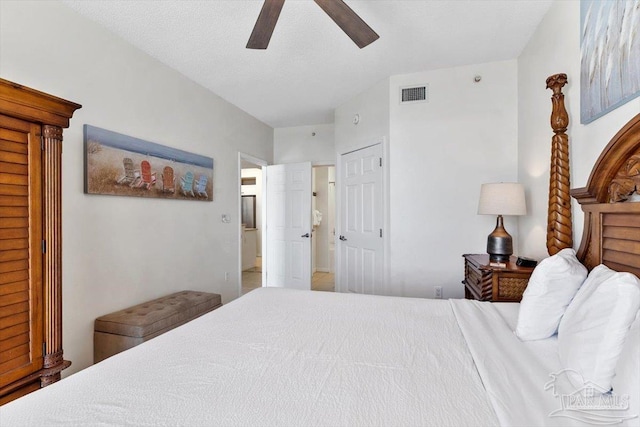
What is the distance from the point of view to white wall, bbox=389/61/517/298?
3004mm

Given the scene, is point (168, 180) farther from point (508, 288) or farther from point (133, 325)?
point (508, 288)

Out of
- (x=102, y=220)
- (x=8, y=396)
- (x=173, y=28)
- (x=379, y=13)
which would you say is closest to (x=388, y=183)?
(x=379, y=13)

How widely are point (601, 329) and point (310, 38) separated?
252 cm

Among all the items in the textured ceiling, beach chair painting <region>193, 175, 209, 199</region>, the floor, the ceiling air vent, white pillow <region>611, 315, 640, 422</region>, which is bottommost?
the floor

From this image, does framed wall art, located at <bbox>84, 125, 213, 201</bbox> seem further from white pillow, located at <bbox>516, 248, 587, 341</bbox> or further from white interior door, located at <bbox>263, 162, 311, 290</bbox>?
white pillow, located at <bbox>516, 248, 587, 341</bbox>

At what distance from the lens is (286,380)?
967 millimetres

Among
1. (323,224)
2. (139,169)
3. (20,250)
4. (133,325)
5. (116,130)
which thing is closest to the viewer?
(20,250)

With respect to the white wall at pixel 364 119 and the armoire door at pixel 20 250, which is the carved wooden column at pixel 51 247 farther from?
the white wall at pixel 364 119

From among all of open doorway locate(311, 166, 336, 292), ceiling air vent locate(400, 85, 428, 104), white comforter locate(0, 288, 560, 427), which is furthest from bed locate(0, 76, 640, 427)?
open doorway locate(311, 166, 336, 292)

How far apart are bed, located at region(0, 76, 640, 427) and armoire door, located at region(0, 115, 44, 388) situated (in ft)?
2.19

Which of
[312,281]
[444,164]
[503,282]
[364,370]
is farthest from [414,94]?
[312,281]

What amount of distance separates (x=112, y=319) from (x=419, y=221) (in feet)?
9.04

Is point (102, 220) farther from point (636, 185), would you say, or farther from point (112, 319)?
point (636, 185)

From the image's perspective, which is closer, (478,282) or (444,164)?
(478,282)
